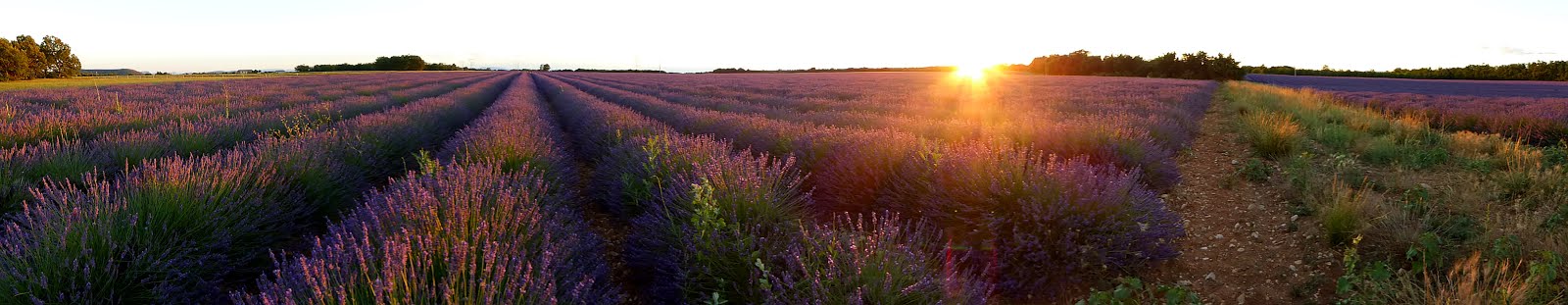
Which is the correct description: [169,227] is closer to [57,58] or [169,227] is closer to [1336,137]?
[1336,137]

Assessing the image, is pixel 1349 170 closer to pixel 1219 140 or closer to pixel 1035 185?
pixel 1219 140

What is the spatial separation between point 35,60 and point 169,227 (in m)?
59.8

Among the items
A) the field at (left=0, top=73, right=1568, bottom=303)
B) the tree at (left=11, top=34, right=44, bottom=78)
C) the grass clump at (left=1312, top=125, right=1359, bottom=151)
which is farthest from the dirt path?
the tree at (left=11, top=34, right=44, bottom=78)

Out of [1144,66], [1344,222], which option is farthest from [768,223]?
[1144,66]

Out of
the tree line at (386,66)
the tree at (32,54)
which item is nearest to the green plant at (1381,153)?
the tree at (32,54)

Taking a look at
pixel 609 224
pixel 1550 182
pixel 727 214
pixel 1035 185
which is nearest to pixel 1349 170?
pixel 1550 182

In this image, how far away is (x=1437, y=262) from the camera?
270 cm

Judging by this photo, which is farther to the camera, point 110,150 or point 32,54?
point 32,54

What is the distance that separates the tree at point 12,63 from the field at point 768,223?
4569 cm

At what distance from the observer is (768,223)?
9.41 feet

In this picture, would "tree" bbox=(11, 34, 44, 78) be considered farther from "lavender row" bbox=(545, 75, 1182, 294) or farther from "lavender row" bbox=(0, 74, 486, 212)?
"lavender row" bbox=(545, 75, 1182, 294)

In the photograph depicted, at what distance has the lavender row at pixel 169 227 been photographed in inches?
80.6

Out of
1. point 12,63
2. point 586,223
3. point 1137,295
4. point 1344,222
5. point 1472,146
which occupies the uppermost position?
point 12,63

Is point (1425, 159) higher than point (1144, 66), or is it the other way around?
point (1144, 66)
